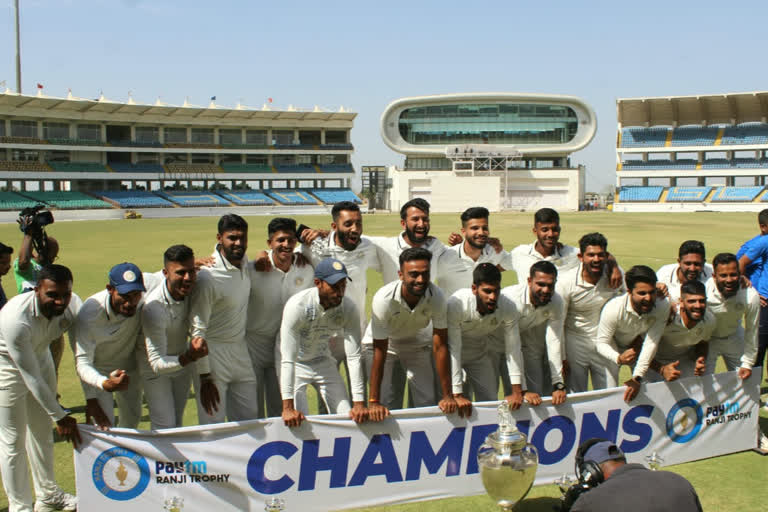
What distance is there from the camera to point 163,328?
4590 millimetres

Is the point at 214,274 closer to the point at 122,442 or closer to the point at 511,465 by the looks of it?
the point at 122,442

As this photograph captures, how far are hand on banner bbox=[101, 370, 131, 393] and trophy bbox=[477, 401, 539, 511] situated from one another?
2.40m

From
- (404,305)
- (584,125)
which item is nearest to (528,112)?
(584,125)

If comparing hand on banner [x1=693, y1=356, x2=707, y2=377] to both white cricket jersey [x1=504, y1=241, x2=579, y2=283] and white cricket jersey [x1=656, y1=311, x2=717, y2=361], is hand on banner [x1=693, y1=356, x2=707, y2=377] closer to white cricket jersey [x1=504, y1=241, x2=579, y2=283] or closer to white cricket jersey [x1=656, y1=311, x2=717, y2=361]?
white cricket jersey [x1=656, y1=311, x2=717, y2=361]

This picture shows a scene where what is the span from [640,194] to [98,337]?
67436mm

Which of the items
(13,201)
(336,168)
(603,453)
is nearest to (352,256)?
(603,453)

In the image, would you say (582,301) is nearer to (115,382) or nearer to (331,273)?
(331,273)

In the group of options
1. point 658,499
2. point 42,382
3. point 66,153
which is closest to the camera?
point 658,499

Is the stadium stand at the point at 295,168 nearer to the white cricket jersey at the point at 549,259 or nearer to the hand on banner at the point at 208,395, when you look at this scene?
the white cricket jersey at the point at 549,259

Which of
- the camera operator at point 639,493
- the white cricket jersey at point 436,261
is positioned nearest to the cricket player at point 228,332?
the white cricket jersey at point 436,261

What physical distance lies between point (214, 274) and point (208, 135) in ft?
231

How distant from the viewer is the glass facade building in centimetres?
7738

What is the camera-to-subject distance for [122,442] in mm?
4316

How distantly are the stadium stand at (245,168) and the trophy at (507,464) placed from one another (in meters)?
69.1
